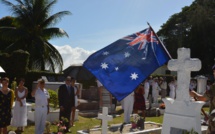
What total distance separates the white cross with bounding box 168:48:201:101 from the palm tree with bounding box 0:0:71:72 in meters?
22.3

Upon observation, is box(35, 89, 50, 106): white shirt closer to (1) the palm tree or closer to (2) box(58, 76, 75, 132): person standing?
(2) box(58, 76, 75, 132): person standing

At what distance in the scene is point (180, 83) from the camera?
595cm

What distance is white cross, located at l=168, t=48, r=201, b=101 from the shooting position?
5750mm

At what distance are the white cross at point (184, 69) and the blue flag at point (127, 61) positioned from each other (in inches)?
23.5

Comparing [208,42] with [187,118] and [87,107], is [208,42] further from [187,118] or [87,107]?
[187,118]

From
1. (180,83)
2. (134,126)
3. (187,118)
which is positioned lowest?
(134,126)

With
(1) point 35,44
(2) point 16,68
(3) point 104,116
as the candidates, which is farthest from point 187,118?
(1) point 35,44

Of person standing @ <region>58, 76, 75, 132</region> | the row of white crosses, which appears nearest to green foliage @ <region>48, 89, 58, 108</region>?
person standing @ <region>58, 76, 75, 132</region>

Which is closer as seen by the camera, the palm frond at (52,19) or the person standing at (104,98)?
the person standing at (104,98)

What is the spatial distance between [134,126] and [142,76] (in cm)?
330

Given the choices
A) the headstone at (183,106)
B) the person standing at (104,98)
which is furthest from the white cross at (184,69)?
the person standing at (104,98)

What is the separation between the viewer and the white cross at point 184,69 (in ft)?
18.9

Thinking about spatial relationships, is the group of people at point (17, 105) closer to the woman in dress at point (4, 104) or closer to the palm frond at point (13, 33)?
the woman in dress at point (4, 104)

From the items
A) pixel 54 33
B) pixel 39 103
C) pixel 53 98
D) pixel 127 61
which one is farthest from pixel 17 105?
pixel 54 33
